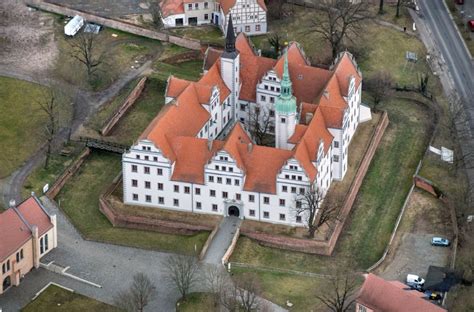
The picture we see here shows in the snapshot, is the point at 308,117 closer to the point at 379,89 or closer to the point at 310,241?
the point at 310,241

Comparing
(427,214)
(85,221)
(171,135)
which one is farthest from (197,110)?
(427,214)

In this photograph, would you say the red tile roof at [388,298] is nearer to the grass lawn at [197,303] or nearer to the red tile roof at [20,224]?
the grass lawn at [197,303]

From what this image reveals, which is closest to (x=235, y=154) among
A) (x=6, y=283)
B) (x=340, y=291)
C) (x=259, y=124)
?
(x=259, y=124)

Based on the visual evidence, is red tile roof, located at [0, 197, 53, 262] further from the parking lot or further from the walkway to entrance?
the parking lot

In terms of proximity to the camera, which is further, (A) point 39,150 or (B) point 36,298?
(A) point 39,150

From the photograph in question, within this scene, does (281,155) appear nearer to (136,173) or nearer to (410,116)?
(136,173)

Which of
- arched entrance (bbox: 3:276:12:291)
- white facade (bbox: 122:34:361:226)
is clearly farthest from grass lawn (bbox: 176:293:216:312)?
arched entrance (bbox: 3:276:12:291)
